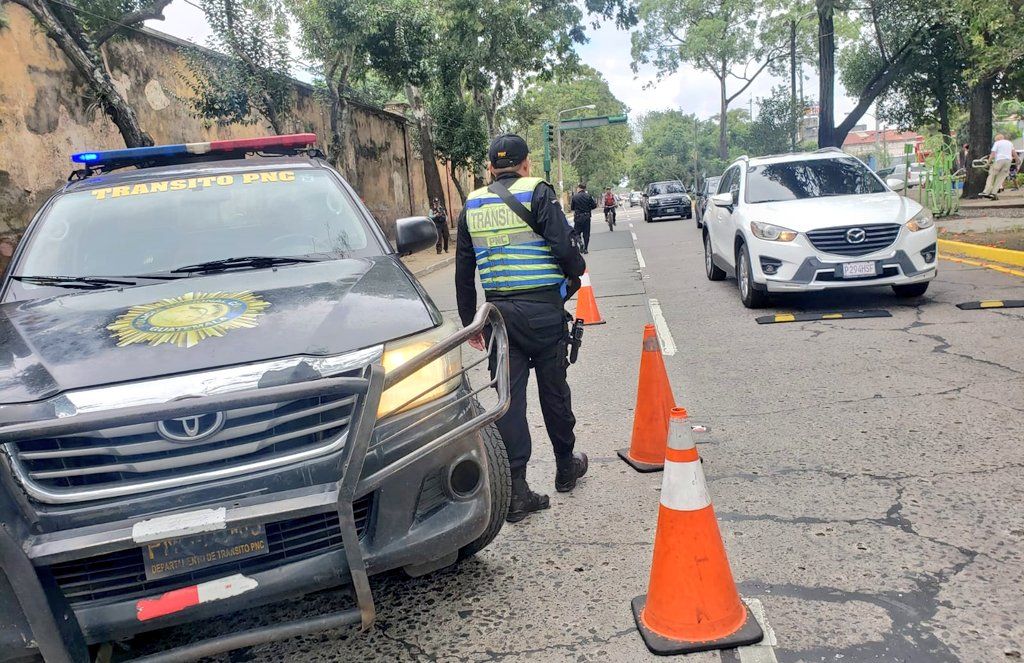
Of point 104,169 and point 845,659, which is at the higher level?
point 104,169

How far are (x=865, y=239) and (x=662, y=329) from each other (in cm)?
219

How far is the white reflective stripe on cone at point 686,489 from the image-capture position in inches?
108

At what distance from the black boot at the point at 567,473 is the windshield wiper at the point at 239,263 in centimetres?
166

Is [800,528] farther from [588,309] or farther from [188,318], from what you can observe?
[588,309]

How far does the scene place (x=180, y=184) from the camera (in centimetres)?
404

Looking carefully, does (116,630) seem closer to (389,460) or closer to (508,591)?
(389,460)

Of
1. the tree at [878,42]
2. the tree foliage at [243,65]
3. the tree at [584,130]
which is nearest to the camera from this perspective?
the tree foliage at [243,65]

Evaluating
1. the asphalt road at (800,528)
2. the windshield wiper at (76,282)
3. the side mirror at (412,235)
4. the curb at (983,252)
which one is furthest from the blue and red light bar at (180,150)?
the curb at (983,252)

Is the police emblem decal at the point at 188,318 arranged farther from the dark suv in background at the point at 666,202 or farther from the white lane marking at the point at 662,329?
the dark suv in background at the point at 666,202

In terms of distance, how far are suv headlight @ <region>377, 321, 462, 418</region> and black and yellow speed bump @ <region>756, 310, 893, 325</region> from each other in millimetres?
6205

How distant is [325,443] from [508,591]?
1220mm

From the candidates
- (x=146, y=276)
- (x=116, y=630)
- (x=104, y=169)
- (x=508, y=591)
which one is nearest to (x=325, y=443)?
(x=116, y=630)

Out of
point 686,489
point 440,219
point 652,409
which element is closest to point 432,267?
point 440,219

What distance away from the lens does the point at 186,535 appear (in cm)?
218
